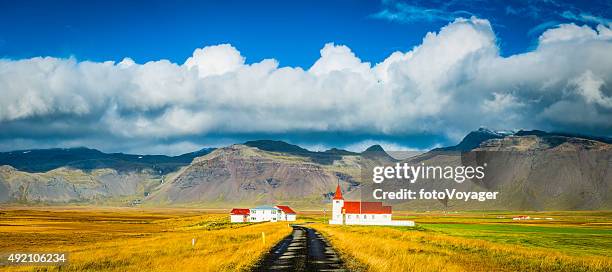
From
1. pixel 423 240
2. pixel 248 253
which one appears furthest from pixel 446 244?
pixel 248 253

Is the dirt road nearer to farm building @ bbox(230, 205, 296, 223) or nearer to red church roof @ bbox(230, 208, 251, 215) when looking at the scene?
red church roof @ bbox(230, 208, 251, 215)

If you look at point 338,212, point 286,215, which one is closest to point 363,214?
point 338,212

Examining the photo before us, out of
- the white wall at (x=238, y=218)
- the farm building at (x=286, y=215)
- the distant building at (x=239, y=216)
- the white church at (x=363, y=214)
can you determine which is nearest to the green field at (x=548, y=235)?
the white church at (x=363, y=214)

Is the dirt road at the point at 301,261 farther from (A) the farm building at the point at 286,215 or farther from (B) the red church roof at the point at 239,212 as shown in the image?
(A) the farm building at the point at 286,215

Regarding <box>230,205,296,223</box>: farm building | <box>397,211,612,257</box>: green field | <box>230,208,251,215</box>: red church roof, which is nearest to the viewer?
<box>397,211,612,257</box>: green field

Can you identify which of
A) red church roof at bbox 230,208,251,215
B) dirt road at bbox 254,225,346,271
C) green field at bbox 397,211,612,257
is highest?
dirt road at bbox 254,225,346,271

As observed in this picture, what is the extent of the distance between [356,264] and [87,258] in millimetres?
18543

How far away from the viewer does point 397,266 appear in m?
27.4

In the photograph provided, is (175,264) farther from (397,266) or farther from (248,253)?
(397,266)

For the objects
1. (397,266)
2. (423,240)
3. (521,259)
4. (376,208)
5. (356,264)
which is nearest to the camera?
(397,266)

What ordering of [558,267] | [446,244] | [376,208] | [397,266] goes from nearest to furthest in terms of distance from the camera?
1. [397,266]
2. [558,267]
3. [446,244]
4. [376,208]

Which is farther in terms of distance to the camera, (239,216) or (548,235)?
(239,216)

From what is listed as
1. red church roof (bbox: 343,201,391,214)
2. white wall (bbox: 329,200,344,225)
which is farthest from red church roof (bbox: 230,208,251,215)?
red church roof (bbox: 343,201,391,214)

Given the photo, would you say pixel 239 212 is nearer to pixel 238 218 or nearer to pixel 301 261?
pixel 238 218
